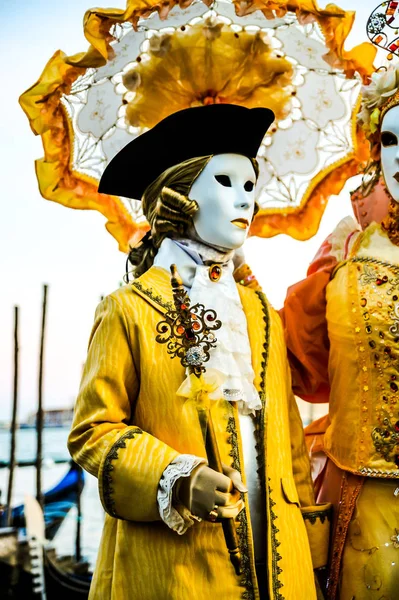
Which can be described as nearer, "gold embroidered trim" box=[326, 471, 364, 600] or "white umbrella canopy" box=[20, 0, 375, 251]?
"gold embroidered trim" box=[326, 471, 364, 600]

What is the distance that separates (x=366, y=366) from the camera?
235cm

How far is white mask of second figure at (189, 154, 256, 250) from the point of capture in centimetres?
218

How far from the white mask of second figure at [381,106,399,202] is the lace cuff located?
1.15 m

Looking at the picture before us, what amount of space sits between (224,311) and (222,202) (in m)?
0.30

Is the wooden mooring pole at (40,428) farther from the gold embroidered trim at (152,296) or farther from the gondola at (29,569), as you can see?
the gold embroidered trim at (152,296)

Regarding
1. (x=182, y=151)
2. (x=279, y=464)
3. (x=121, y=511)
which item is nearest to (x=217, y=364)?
(x=279, y=464)

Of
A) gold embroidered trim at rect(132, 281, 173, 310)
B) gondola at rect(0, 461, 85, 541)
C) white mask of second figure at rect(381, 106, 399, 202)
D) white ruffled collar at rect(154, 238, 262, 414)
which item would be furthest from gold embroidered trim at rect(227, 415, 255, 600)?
gondola at rect(0, 461, 85, 541)

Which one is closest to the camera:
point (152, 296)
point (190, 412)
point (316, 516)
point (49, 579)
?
point (190, 412)

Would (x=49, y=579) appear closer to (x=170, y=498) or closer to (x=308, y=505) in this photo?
(x=308, y=505)

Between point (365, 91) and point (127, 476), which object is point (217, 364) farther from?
point (365, 91)

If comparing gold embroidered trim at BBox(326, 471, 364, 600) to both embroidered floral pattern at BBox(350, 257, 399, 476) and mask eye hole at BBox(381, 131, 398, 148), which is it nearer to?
embroidered floral pattern at BBox(350, 257, 399, 476)

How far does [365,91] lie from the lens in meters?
2.55

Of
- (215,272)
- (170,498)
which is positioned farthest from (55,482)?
(170,498)

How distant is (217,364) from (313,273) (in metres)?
0.76
